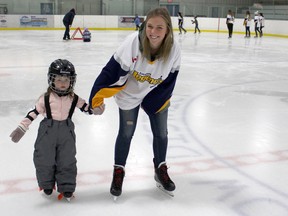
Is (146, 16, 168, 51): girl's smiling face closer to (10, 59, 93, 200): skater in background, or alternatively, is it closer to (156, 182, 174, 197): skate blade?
(10, 59, 93, 200): skater in background

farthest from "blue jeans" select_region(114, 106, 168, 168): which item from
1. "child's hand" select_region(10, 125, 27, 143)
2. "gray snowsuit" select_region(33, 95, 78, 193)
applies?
"child's hand" select_region(10, 125, 27, 143)

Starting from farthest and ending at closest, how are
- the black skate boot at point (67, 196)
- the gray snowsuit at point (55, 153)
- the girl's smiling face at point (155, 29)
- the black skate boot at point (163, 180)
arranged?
the black skate boot at point (163, 180) < the black skate boot at point (67, 196) < the gray snowsuit at point (55, 153) < the girl's smiling face at point (155, 29)

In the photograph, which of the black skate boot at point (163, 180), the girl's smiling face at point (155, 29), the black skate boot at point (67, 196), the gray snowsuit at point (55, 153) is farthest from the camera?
the black skate boot at point (163, 180)

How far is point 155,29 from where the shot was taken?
1883 millimetres

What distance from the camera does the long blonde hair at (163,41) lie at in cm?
190

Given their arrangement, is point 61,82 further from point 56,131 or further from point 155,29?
point 155,29

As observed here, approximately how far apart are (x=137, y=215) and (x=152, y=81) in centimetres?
71

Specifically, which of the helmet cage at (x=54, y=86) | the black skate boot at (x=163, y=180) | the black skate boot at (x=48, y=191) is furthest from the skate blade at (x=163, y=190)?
the helmet cage at (x=54, y=86)

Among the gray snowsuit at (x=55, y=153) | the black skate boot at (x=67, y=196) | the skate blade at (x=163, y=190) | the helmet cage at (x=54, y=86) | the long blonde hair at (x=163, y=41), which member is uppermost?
the long blonde hair at (x=163, y=41)

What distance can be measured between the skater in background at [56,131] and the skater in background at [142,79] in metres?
0.14

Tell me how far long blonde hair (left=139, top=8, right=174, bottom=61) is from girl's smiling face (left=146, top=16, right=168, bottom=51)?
2 cm

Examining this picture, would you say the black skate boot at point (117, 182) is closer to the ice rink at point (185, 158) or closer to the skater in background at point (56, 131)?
the ice rink at point (185, 158)

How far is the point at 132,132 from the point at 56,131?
44 centimetres

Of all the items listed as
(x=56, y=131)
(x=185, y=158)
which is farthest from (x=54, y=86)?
(x=185, y=158)
